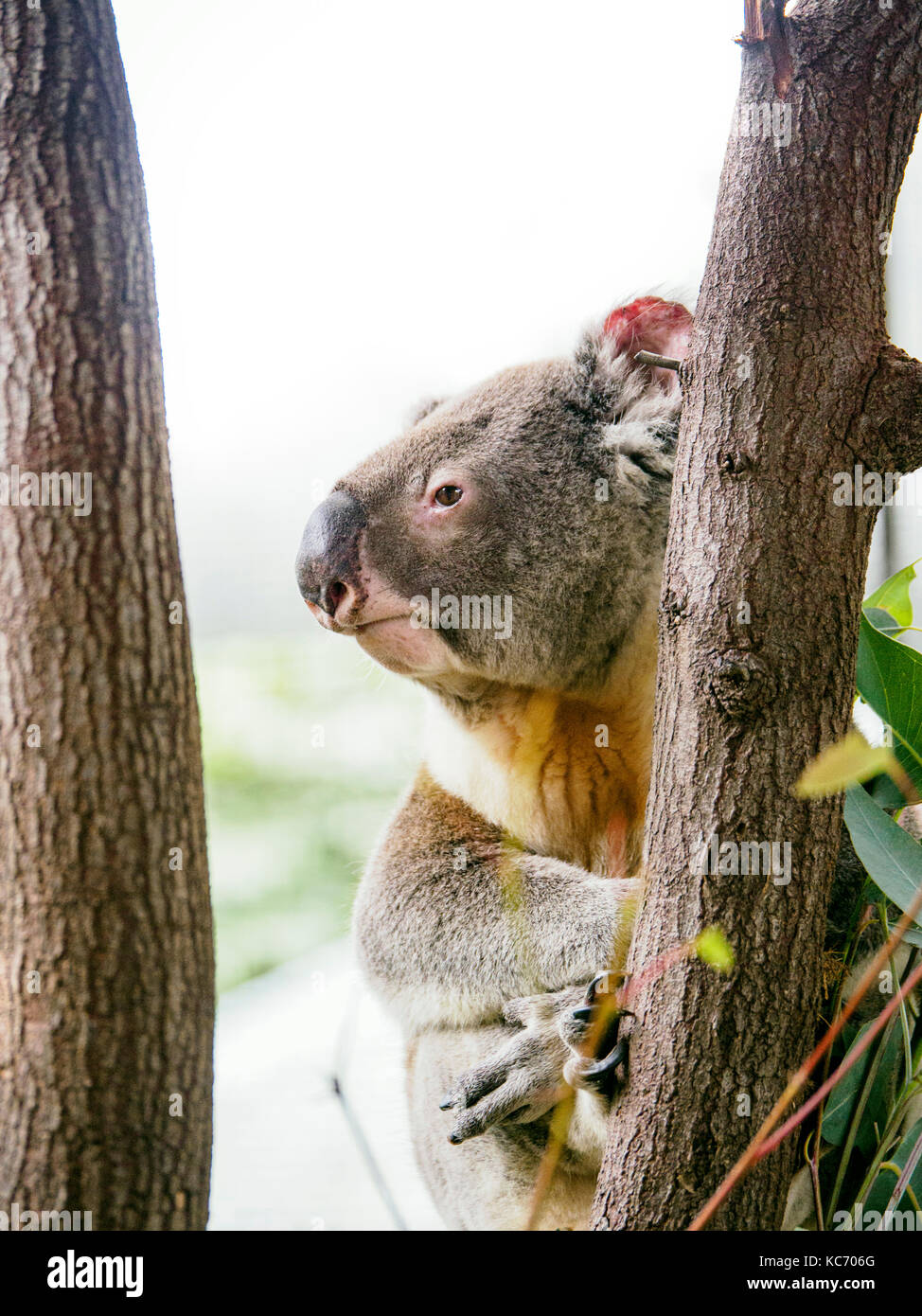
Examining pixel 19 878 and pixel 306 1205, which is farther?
pixel 306 1205

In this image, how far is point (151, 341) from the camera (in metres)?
0.99

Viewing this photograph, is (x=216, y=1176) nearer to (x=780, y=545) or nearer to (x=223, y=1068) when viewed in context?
(x=223, y=1068)

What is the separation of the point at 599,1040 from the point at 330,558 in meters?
0.76

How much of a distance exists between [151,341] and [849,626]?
685 millimetres

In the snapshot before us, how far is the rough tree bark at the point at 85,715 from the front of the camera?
93 centimetres

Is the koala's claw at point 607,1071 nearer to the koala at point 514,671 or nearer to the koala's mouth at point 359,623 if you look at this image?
the koala at point 514,671

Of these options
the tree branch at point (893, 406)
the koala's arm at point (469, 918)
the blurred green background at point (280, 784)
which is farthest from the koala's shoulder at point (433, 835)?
the blurred green background at point (280, 784)

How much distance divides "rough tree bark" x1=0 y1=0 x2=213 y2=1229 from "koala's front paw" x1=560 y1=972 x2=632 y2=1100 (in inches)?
14.2

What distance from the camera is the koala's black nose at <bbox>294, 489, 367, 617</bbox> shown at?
1511 millimetres

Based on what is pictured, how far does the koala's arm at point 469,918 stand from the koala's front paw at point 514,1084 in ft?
0.61

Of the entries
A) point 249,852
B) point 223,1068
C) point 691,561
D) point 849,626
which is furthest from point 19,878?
point 249,852

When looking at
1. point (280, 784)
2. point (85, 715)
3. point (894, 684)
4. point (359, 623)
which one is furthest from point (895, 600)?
point (280, 784)

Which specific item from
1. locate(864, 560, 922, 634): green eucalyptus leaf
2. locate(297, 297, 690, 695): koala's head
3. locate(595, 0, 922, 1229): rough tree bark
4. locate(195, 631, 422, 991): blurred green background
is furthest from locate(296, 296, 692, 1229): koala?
locate(195, 631, 422, 991): blurred green background

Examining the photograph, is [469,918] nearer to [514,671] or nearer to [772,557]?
[514,671]
